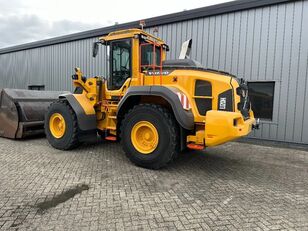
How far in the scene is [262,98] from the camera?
24.9 ft

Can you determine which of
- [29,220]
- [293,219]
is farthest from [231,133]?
[29,220]

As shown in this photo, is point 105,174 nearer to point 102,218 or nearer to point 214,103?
point 102,218

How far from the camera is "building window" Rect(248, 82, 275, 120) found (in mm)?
7414

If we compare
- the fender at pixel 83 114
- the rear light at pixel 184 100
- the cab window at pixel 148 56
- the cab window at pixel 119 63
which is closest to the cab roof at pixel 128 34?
the cab window at pixel 119 63

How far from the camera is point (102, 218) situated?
2924 mm

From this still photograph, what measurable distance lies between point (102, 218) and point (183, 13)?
292 inches

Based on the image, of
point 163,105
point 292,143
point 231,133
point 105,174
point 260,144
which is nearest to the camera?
point 231,133

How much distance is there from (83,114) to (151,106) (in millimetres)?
1976

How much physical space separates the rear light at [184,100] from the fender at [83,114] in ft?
8.20

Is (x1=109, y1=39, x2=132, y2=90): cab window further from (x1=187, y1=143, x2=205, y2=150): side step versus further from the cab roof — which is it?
(x1=187, y1=143, x2=205, y2=150): side step

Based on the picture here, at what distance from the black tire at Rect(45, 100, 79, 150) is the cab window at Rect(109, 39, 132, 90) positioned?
1.20 metres

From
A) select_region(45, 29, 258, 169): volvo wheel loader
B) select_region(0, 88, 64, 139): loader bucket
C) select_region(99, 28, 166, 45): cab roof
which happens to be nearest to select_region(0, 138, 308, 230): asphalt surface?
select_region(45, 29, 258, 169): volvo wheel loader

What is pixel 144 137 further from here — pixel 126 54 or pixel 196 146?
pixel 126 54

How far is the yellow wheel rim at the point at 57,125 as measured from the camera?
20.3 ft
